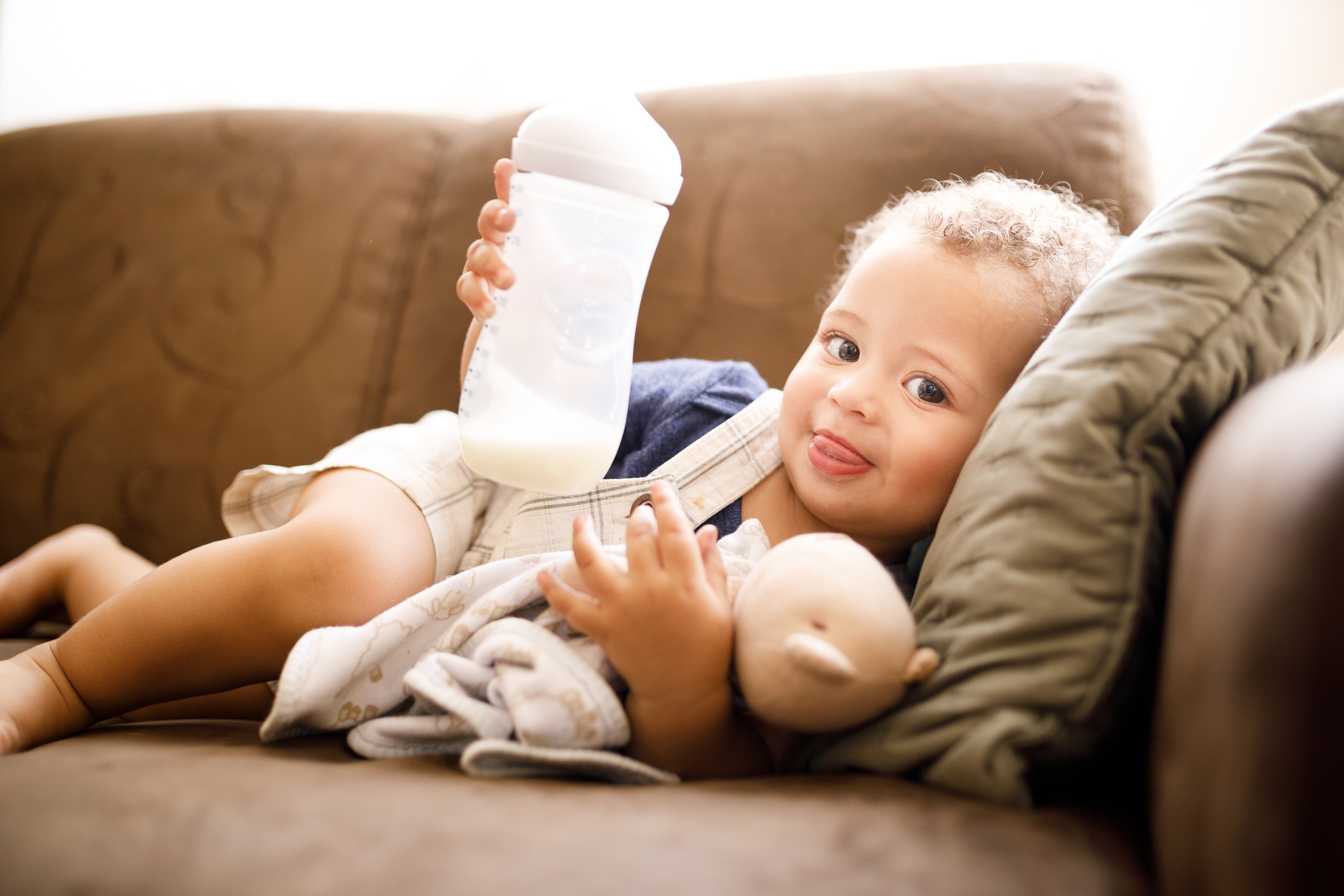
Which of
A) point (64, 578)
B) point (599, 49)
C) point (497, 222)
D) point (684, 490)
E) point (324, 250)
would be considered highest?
point (599, 49)

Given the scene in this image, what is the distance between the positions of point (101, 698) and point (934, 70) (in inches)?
50.0

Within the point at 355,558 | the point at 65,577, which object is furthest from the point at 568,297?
the point at 65,577

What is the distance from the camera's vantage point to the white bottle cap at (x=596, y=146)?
72 centimetres

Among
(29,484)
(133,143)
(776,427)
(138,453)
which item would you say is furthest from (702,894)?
(133,143)

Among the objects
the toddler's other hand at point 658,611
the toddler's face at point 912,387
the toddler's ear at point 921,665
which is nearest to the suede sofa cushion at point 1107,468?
the toddler's ear at point 921,665

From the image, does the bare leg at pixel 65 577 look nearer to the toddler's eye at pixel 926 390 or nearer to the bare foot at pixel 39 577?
the bare foot at pixel 39 577

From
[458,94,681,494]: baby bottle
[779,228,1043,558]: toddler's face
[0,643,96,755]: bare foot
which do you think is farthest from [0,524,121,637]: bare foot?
[779,228,1043,558]: toddler's face

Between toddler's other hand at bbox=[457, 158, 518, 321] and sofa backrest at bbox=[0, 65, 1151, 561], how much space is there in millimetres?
501

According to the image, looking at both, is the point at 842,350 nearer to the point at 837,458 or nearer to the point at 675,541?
the point at 837,458

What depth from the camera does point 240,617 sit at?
2.61 ft

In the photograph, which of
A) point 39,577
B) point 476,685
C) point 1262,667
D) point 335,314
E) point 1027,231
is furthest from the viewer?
point 335,314

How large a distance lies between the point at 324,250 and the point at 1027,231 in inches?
42.7

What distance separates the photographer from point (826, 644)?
1.96ft

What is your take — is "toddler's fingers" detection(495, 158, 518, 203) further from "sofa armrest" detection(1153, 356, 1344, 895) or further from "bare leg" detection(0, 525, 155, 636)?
"bare leg" detection(0, 525, 155, 636)
